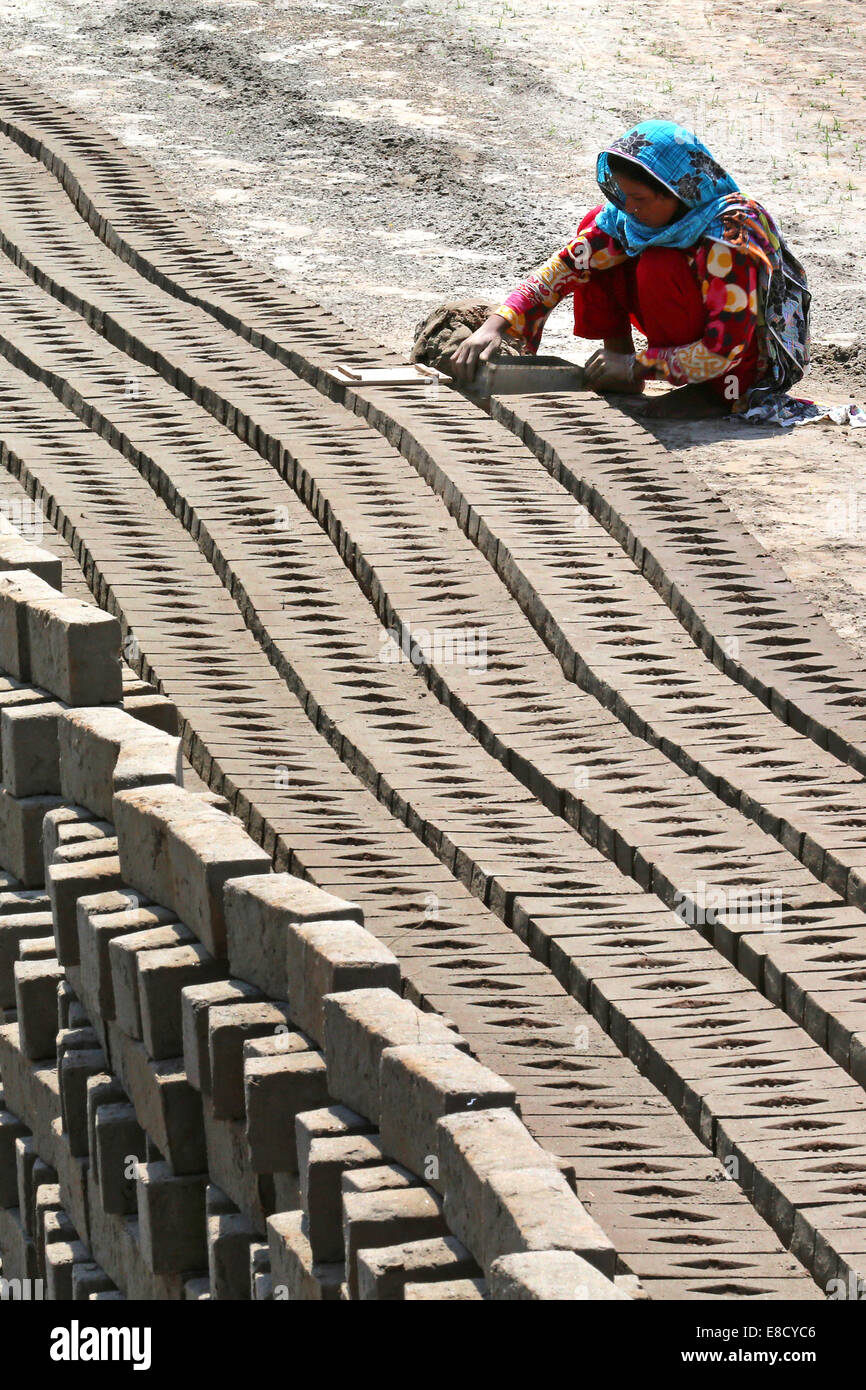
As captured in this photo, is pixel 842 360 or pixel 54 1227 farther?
pixel 842 360

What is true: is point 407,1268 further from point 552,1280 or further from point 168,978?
point 168,978

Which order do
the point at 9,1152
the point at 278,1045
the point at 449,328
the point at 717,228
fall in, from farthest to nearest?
1. the point at 449,328
2. the point at 717,228
3. the point at 9,1152
4. the point at 278,1045

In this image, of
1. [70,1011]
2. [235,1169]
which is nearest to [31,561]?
[70,1011]

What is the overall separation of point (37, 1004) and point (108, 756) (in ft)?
2.76

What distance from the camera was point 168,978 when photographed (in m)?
5.04

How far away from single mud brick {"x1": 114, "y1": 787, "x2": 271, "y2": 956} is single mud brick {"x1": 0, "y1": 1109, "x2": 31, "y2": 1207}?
1.41 m


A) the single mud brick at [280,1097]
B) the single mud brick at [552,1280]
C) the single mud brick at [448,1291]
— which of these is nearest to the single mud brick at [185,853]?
the single mud brick at [280,1097]

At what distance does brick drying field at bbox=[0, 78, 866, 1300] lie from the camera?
4.41m

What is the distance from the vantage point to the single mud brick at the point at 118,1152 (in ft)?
17.6

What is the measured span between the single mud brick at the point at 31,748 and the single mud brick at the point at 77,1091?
975 millimetres

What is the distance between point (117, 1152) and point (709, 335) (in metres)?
5.11

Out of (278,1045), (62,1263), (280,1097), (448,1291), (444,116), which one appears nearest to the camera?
(448,1291)

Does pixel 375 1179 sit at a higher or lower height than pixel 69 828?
higher

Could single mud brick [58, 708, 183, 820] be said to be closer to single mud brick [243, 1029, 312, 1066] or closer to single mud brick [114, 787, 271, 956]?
single mud brick [114, 787, 271, 956]
